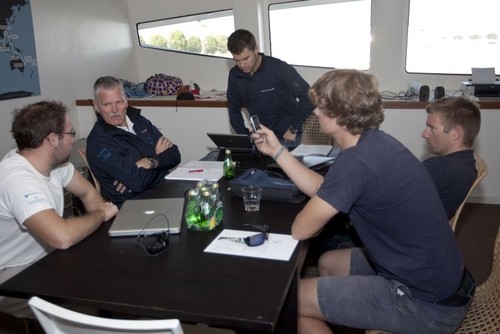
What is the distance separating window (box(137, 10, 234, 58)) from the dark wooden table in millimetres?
3564

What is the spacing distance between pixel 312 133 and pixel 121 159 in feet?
5.38

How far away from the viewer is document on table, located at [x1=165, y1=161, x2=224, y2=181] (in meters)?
2.27

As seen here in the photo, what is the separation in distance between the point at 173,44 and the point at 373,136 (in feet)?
13.2

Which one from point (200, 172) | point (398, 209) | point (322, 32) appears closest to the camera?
point (398, 209)

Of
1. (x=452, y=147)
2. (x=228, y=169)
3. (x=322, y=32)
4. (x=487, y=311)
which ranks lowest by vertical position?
(x=487, y=311)

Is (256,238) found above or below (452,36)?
below

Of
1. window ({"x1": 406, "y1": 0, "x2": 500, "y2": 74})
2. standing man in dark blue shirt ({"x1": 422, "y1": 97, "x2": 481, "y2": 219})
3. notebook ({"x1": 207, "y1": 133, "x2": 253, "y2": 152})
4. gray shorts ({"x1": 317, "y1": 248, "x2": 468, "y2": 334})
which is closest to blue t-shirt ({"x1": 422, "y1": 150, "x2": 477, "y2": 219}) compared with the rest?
standing man in dark blue shirt ({"x1": 422, "y1": 97, "x2": 481, "y2": 219})

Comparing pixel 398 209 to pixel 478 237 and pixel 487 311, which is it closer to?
pixel 487 311

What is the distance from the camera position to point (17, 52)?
3600 millimetres

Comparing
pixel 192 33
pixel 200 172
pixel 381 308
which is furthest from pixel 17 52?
pixel 381 308

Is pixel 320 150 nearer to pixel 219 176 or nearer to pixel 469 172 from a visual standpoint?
pixel 219 176

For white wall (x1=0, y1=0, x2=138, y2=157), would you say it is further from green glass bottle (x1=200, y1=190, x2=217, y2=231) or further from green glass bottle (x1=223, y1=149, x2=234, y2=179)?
green glass bottle (x1=200, y1=190, x2=217, y2=231)

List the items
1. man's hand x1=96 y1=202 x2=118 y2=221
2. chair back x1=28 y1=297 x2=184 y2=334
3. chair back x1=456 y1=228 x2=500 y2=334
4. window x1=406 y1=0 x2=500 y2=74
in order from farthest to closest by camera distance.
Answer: window x1=406 y1=0 x2=500 y2=74, man's hand x1=96 y1=202 x2=118 y2=221, chair back x1=456 y1=228 x2=500 y2=334, chair back x1=28 y1=297 x2=184 y2=334

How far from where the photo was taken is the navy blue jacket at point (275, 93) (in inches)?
131
